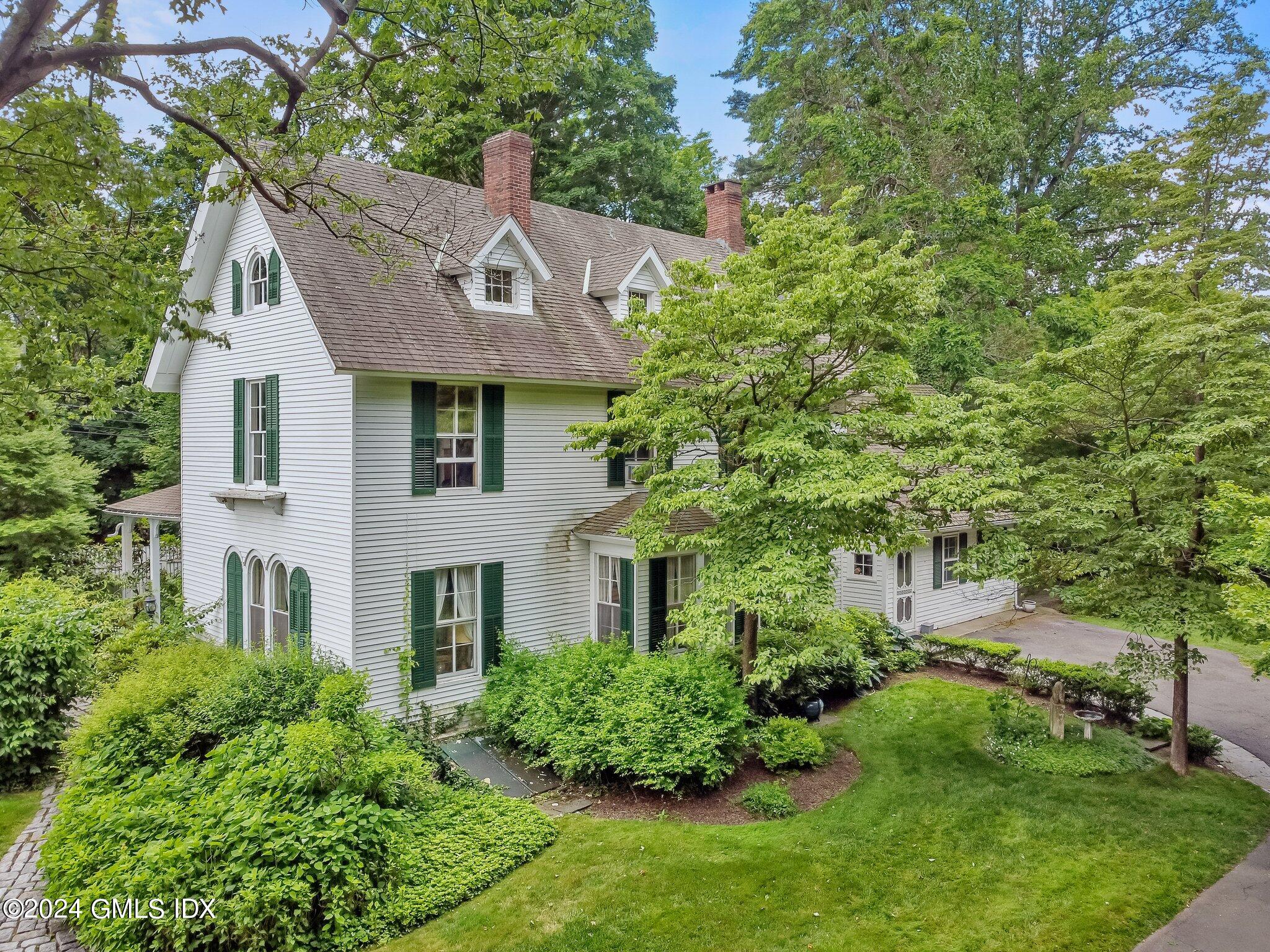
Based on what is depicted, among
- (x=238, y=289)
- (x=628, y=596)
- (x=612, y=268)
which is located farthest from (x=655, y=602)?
(x=238, y=289)

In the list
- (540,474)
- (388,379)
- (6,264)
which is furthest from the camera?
(540,474)

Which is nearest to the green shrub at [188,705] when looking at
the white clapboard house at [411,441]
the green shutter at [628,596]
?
the white clapboard house at [411,441]

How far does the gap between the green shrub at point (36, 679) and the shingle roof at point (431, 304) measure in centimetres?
619

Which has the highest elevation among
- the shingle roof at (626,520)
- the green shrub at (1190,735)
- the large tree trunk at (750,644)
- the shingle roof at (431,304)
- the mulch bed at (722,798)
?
the shingle roof at (431,304)

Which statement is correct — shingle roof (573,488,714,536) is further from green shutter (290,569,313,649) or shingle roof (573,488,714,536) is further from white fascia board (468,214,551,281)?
green shutter (290,569,313,649)

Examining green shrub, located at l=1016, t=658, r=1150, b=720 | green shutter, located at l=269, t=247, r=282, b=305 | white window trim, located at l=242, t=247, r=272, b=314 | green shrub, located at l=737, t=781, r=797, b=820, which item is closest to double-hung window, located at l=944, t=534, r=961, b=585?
green shrub, located at l=1016, t=658, r=1150, b=720

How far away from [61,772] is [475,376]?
9045mm

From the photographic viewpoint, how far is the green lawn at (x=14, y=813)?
32.8 feet

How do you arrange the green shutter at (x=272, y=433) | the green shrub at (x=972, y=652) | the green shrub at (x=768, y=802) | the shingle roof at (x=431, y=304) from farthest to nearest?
the green shrub at (x=972, y=652) < the green shutter at (x=272, y=433) < the shingle roof at (x=431, y=304) < the green shrub at (x=768, y=802)

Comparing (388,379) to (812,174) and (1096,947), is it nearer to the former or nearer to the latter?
(1096,947)

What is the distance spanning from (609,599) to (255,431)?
7.87 meters

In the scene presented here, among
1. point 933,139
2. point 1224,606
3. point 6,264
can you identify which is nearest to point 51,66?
point 6,264

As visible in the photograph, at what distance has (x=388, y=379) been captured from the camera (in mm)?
13039

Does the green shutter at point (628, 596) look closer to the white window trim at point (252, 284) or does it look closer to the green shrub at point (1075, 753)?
the green shrub at point (1075, 753)
